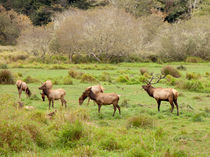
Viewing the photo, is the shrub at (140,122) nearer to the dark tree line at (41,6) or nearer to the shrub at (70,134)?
the shrub at (70,134)

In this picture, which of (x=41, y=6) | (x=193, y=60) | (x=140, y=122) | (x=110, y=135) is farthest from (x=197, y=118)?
(x=41, y=6)

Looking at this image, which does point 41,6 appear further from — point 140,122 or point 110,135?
point 110,135

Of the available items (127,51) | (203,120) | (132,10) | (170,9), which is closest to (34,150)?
(203,120)

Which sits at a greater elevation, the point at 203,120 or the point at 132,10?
the point at 132,10

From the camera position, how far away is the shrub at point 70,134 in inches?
343

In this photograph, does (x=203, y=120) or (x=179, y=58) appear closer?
(x=203, y=120)

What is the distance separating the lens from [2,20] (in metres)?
68.6

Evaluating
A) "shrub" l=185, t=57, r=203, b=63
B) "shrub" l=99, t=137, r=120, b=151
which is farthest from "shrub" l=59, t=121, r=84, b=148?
"shrub" l=185, t=57, r=203, b=63

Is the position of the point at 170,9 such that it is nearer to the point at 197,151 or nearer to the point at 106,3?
the point at 106,3

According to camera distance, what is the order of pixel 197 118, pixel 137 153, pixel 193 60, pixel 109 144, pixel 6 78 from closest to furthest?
pixel 137 153, pixel 109 144, pixel 197 118, pixel 6 78, pixel 193 60

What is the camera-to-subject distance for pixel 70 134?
29.0ft

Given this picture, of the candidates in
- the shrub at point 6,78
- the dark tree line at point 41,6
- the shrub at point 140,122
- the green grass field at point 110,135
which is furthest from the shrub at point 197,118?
the dark tree line at point 41,6

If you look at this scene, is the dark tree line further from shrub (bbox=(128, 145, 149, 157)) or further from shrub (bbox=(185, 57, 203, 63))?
shrub (bbox=(128, 145, 149, 157))

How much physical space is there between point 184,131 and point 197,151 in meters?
1.89
